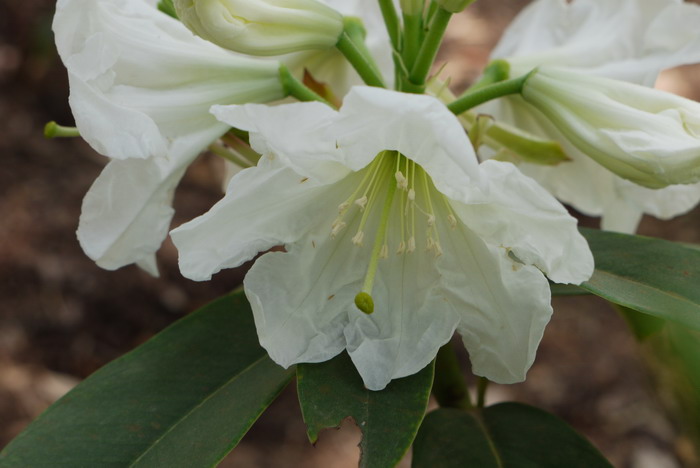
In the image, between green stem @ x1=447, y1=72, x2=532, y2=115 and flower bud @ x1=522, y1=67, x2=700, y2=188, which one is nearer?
flower bud @ x1=522, y1=67, x2=700, y2=188

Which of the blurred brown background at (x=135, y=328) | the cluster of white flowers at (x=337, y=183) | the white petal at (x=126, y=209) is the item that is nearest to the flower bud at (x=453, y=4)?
the cluster of white flowers at (x=337, y=183)

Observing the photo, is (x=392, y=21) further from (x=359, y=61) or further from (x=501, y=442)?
(x=501, y=442)

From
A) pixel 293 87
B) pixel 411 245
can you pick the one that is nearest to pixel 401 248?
pixel 411 245

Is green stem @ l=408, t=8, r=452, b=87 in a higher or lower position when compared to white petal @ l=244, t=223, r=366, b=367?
higher

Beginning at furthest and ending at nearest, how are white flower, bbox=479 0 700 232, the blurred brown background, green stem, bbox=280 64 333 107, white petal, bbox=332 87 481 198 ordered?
the blurred brown background < white flower, bbox=479 0 700 232 < green stem, bbox=280 64 333 107 < white petal, bbox=332 87 481 198

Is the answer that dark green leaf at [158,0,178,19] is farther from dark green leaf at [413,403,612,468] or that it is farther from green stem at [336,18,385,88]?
dark green leaf at [413,403,612,468]

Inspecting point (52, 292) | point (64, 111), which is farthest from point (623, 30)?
point (64, 111)

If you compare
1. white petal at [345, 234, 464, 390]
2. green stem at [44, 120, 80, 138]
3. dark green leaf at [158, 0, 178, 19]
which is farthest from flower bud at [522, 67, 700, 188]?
green stem at [44, 120, 80, 138]
